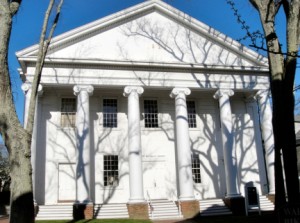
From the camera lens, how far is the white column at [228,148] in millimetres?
20734

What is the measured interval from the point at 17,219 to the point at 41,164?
14727mm

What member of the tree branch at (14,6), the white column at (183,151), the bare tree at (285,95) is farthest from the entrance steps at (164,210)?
the tree branch at (14,6)

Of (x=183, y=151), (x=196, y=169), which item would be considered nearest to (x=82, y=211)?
(x=183, y=151)

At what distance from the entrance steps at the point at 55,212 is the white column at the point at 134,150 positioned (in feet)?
10.7

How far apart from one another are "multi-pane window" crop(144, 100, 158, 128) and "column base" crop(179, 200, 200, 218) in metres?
5.81

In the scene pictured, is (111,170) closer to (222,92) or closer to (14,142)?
(222,92)

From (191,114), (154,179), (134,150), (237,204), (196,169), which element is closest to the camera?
(134,150)

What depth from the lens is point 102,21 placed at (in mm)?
21281

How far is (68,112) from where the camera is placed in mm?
22422

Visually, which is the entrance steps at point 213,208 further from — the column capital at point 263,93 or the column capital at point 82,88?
the column capital at point 82,88

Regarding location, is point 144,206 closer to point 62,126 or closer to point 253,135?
point 62,126

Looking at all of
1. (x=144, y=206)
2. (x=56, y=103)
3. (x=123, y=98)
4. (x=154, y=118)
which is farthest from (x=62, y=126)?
(x=144, y=206)

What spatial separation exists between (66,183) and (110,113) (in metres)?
5.00

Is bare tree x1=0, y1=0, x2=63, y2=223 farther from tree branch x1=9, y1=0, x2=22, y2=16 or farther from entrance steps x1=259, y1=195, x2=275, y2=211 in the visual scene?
entrance steps x1=259, y1=195, x2=275, y2=211
